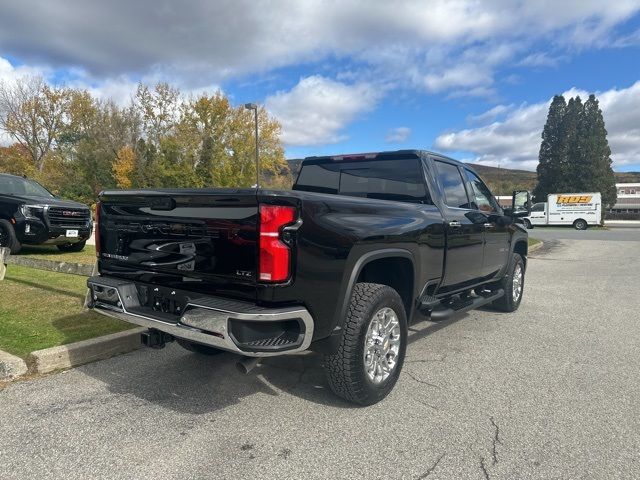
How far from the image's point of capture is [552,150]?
1957 inches

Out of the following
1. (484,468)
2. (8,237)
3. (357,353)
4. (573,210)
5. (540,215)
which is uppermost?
(573,210)

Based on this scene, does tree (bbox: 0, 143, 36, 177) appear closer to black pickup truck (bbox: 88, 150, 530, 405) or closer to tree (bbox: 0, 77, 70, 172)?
tree (bbox: 0, 77, 70, 172)

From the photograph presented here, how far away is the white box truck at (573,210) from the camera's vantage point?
3469cm

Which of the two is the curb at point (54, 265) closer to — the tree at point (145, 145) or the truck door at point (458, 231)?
the truck door at point (458, 231)

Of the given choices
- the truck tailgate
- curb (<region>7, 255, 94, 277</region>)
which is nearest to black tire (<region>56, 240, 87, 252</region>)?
curb (<region>7, 255, 94, 277</region>)

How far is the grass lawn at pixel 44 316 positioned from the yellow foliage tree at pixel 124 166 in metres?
39.3

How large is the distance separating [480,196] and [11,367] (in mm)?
5035

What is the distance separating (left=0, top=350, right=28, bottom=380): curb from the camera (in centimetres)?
381

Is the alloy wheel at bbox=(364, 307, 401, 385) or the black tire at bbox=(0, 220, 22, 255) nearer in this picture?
the alloy wheel at bbox=(364, 307, 401, 385)

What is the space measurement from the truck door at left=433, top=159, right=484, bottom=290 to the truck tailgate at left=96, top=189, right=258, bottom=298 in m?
2.24

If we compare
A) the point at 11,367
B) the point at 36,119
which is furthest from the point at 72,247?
the point at 36,119

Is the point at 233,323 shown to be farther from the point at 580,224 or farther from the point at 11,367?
the point at 580,224

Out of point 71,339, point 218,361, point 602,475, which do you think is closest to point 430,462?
point 602,475

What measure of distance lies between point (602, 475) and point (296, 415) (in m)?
1.86
